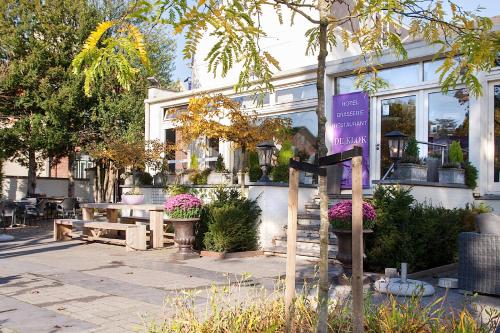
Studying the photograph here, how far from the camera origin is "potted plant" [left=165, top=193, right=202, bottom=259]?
34.0 feet

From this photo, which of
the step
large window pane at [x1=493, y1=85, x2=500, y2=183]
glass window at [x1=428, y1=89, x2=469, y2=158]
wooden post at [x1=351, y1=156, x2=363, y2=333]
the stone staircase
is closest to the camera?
wooden post at [x1=351, y1=156, x2=363, y2=333]

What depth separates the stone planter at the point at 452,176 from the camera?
Result: 34.8 feet

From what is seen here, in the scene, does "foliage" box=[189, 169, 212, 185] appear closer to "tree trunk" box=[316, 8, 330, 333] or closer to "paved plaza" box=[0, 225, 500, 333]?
"paved plaza" box=[0, 225, 500, 333]

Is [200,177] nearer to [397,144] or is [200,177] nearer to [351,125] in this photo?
[351,125]

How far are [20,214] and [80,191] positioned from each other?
8.64 m

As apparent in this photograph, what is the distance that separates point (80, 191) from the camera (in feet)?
92.5

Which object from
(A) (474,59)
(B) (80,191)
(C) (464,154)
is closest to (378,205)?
(C) (464,154)

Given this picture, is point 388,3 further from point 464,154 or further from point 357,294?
point 464,154

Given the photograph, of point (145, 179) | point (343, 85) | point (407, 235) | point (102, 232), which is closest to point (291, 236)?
point (407, 235)

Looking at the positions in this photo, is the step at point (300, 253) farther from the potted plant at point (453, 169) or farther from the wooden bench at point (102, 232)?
the potted plant at point (453, 169)

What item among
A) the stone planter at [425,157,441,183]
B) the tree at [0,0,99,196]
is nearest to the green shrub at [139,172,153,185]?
the tree at [0,0,99,196]

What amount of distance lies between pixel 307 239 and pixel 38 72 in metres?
14.8

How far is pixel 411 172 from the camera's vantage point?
32.7 ft

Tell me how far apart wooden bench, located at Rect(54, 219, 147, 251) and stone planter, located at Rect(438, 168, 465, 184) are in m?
6.48
